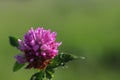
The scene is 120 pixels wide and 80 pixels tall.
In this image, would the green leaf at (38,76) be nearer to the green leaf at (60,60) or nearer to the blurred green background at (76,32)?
the green leaf at (60,60)

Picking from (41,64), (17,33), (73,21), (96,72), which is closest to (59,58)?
(41,64)

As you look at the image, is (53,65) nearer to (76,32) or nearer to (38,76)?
(38,76)

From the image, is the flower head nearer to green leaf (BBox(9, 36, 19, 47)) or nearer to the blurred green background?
green leaf (BBox(9, 36, 19, 47))

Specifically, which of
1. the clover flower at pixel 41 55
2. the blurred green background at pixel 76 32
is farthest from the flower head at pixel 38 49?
the blurred green background at pixel 76 32

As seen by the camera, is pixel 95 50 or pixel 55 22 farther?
pixel 55 22

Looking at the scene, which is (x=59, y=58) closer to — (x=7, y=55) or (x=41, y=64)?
(x=41, y=64)

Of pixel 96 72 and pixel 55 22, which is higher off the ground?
pixel 55 22

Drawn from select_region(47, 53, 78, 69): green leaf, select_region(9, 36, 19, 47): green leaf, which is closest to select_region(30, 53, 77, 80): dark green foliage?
select_region(47, 53, 78, 69): green leaf
